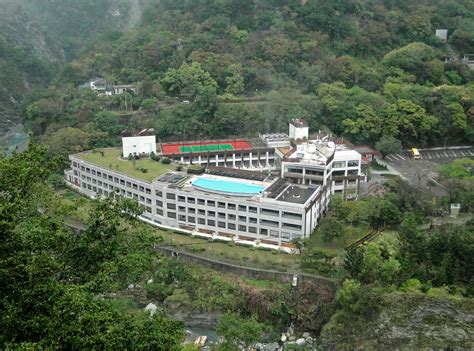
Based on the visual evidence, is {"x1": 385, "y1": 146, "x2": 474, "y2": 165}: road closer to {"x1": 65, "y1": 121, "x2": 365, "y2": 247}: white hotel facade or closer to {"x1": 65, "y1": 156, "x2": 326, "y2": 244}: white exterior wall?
{"x1": 65, "y1": 121, "x2": 365, "y2": 247}: white hotel facade

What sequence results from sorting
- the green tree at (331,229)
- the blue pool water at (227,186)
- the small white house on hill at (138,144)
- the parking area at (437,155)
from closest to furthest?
the green tree at (331,229) → the blue pool water at (227,186) → the small white house on hill at (138,144) → the parking area at (437,155)

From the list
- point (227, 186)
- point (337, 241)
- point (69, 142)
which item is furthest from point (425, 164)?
point (69, 142)

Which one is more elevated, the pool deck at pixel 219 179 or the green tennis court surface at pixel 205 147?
the green tennis court surface at pixel 205 147

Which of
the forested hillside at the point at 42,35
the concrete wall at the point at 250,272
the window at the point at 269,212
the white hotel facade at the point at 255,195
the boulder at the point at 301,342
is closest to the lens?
the boulder at the point at 301,342

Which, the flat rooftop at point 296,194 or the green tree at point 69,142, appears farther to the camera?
the green tree at point 69,142

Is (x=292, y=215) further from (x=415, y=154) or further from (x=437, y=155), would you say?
(x=437, y=155)

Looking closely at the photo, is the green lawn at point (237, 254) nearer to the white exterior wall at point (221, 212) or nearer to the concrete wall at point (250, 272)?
the concrete wall at point (250, 272)

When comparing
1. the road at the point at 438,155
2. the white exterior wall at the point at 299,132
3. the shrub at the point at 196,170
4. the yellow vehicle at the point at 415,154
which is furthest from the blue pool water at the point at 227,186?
the yellow vehicle at the point at 415,154
